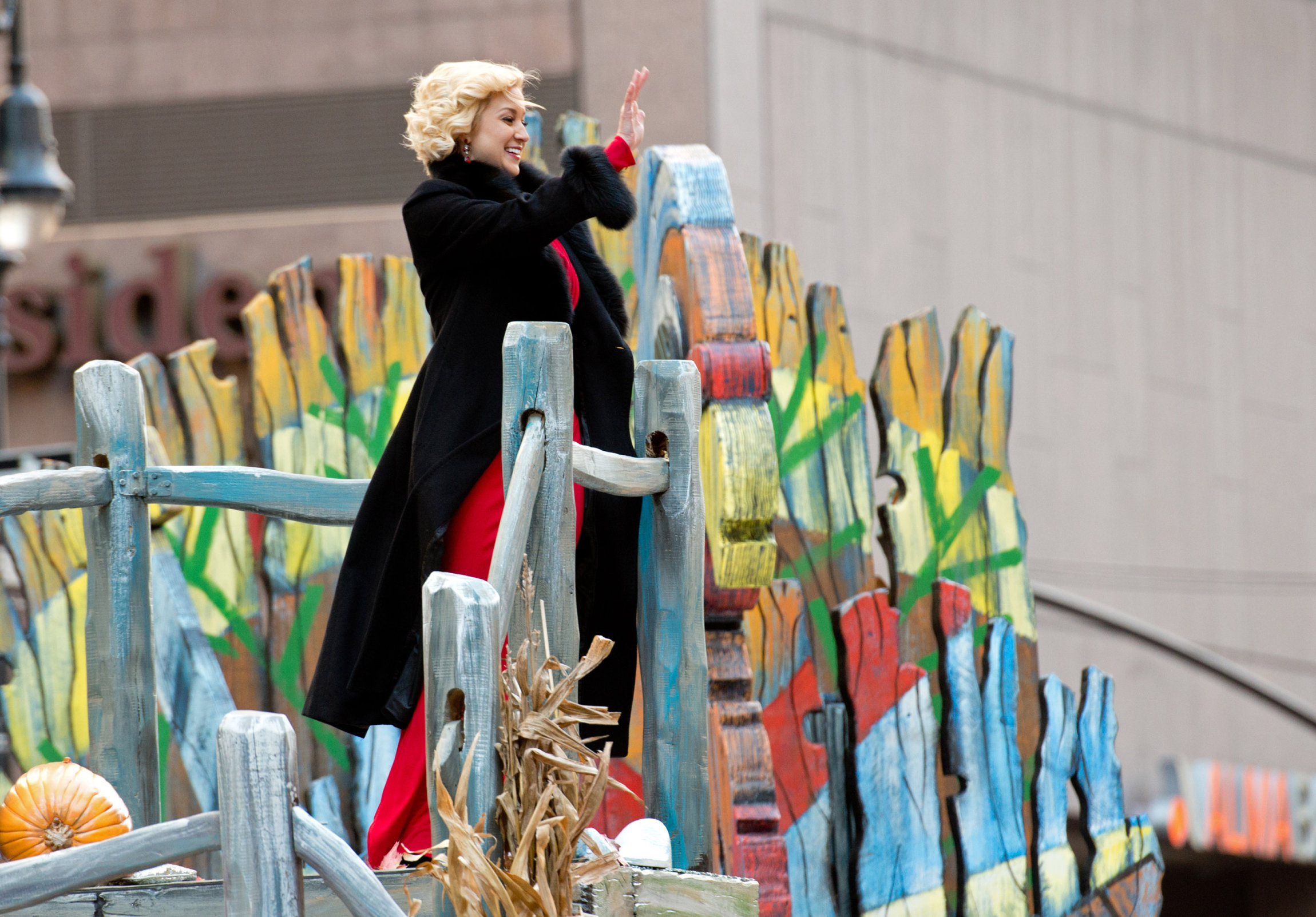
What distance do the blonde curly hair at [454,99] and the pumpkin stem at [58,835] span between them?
4.64ft

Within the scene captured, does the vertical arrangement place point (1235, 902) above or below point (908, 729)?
below

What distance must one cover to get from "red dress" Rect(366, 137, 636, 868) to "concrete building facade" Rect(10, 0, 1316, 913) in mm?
9809

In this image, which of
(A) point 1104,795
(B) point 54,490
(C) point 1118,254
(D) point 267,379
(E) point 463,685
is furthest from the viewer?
(C) point 1118,254

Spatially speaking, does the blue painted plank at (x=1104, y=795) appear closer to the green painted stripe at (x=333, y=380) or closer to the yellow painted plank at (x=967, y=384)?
the yellow painted plank at (x=967, y=384)

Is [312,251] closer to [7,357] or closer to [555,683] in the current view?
[7,357]

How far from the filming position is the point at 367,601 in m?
3.66

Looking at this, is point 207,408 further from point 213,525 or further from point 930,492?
point 930,492

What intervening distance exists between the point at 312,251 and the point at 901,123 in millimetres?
4516

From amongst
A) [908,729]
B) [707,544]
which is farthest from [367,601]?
[908,729]

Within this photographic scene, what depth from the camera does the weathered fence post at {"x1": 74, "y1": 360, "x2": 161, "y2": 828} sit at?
4.13 m

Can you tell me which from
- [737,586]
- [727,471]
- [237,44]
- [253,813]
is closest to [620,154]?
[727,471]

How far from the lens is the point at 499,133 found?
3.65 m

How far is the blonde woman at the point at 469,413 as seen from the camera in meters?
3.50

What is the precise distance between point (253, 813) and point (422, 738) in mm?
1202
